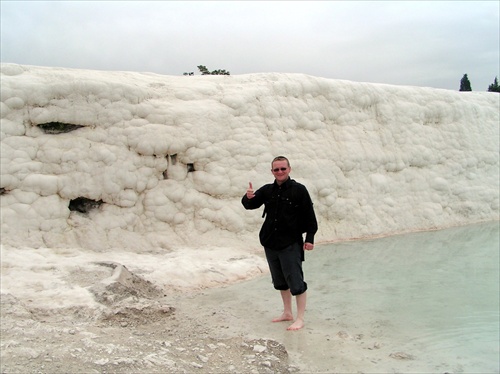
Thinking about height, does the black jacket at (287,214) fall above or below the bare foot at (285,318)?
Result: above

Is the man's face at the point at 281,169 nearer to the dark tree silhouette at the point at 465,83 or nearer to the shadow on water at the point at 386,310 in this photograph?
the shadow on water at the point at 386,310

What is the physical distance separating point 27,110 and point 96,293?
2.97 m

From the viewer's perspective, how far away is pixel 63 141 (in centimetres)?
659

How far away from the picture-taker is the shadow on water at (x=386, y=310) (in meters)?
3.99

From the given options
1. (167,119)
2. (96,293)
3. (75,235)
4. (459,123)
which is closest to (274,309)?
(96,293)

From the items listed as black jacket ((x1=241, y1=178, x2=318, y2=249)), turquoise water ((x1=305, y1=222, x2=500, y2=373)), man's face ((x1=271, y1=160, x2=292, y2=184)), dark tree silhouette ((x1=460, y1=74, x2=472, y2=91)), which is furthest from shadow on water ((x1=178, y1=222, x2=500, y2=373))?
dark tree silhouette ((x1=460, y1=74, x2=472, y2=91))

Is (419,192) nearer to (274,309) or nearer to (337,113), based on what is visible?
(337,113)

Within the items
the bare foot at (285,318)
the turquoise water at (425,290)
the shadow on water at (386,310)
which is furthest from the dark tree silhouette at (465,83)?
the bare foot at (285,318)

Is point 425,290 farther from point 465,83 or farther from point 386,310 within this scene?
point 465,83

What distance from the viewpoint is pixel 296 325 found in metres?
4.51

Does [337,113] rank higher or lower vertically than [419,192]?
higher

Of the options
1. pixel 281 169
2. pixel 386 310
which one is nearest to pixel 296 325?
→ pixel 386 310

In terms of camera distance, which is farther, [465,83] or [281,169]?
[465,83]

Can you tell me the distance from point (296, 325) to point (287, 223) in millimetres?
888
